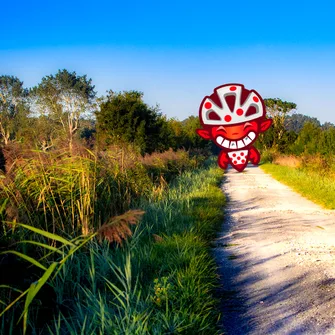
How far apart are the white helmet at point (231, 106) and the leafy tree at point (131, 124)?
49.0 feet

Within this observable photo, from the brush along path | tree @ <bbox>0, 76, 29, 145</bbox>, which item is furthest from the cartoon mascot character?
the brush along path

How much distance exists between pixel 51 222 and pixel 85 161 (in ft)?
3.58

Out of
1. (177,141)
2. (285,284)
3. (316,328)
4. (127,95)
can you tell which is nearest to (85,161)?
(285,284)

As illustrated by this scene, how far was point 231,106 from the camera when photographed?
2.68 metres

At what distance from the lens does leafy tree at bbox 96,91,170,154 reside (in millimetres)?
19984

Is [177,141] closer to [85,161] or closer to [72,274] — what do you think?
[85,161]

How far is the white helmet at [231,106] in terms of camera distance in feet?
8.50

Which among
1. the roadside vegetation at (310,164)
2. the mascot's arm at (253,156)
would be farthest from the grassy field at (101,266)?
the roadside vegetation at (310,164)

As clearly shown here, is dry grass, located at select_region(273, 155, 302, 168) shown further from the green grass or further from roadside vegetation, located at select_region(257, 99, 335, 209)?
the green grass

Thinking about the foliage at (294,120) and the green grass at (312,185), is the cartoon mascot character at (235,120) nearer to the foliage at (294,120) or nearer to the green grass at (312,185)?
the foliage at (294,120)

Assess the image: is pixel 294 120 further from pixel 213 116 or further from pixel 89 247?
pixel 213 116

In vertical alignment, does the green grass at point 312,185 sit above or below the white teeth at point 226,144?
below

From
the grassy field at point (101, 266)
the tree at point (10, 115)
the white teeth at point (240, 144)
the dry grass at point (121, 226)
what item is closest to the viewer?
the dry grass at point (121, 226)

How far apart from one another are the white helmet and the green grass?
36.7 ft
